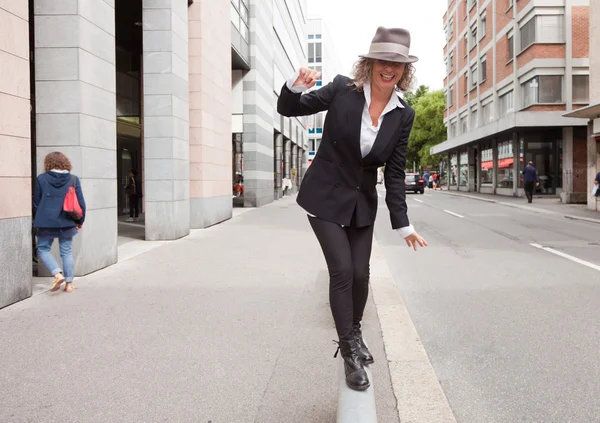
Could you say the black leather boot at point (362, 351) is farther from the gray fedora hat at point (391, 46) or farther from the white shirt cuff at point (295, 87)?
the gray fedora hat at point (391, 46)

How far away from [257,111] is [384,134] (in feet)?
75.0

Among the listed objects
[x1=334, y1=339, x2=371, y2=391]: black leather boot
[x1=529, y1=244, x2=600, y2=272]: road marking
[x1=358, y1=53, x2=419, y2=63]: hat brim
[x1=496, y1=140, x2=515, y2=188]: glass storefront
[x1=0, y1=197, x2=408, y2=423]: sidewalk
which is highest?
[x1=496, y1=140, x2=515, y2=188]: glass storefront

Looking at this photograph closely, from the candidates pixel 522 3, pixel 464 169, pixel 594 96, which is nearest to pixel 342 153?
pixel 594 96

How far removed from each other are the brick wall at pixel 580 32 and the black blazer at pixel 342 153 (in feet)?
101

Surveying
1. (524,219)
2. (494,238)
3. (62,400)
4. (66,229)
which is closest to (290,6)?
(524,219)

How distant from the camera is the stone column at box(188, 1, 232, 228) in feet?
46.4

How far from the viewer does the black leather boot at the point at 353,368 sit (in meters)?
2.84

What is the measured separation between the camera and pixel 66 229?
6547 millimetres

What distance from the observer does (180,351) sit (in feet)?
13.6

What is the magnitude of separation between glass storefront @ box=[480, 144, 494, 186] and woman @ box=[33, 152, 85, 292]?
116 feet

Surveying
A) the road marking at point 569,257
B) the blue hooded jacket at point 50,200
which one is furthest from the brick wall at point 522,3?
the blue hooded jacket at point 50,200

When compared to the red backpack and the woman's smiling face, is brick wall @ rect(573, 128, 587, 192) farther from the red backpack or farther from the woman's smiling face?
the woman's smiling face

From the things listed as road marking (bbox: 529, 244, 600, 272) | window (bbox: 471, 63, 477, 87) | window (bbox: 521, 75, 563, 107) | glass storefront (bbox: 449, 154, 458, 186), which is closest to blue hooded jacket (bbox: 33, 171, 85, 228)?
road marking (bbox: 529, 244, 600, 272)

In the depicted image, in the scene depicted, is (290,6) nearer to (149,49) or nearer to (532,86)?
(532,86)
